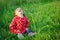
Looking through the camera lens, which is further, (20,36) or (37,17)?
(37,17)

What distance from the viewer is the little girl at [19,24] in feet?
5.96

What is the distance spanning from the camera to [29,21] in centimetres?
188

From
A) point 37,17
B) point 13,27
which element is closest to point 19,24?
point 13,27

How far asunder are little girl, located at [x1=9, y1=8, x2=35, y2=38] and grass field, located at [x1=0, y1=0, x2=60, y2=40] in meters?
0.03

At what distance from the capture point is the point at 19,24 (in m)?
1.83

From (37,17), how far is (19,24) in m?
0.16

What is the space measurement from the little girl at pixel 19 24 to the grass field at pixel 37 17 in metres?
0.03

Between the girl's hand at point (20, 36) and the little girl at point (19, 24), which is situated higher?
the little girl at point (19, 24)

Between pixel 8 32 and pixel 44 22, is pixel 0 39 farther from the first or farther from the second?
pixel 44 22

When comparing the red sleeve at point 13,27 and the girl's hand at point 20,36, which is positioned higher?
the red sleeve at point 13,27

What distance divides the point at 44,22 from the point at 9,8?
0.29 m

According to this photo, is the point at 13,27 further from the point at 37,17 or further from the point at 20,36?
the point at 37,17

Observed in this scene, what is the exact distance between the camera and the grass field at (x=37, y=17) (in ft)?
5.91

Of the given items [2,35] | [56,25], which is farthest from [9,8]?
[56,25]
